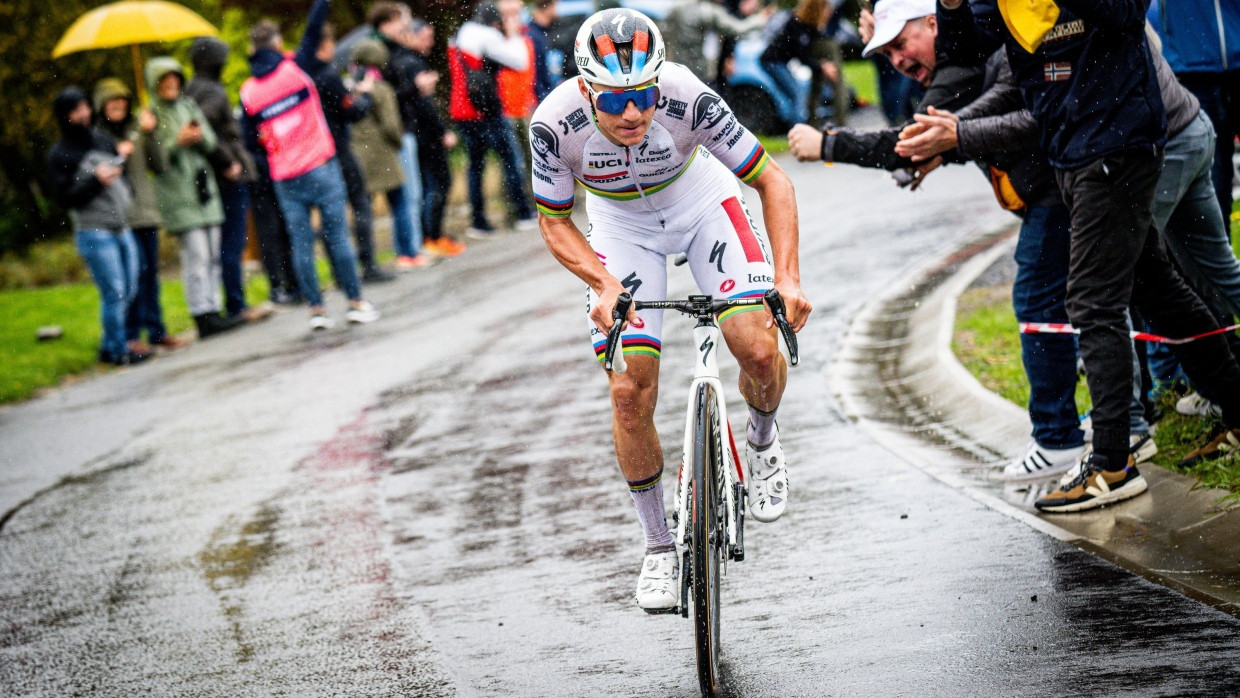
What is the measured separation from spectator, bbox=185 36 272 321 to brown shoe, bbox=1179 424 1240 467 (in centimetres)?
1069

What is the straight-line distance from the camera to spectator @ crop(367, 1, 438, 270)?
17.0 metres

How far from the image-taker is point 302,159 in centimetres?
1464

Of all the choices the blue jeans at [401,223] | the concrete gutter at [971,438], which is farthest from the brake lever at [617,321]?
the blue jeans at [401,223]

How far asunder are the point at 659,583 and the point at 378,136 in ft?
38.8

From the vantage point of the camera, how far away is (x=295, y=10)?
81.8 feet

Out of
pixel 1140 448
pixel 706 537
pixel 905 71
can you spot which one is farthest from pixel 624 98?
pixel 1140 448

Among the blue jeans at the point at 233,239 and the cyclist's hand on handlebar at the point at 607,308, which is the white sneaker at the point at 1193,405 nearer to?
the cyclist's hand on handlebar at the point at 607,308

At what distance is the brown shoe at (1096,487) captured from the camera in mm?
6727

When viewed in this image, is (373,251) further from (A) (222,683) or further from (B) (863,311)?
(A) (222,683)

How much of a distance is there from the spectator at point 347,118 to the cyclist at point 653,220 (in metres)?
9.65

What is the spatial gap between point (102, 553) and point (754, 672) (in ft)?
15.1

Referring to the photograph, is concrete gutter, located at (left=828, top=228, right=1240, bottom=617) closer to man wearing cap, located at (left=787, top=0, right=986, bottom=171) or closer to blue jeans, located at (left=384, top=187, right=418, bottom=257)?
man wearing cap, located at (left=787, top=0, right=986, bottom=171)

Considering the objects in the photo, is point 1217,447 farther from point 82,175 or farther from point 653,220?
point 82,175

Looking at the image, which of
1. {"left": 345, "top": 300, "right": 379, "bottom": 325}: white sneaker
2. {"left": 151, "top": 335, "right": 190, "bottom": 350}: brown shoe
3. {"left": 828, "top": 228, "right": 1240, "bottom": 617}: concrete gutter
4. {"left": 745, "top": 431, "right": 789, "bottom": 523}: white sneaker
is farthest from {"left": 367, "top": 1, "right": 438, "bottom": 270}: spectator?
{"left": 745, "top": 431, "right": 789, "bottom": 523}: white sneaker
